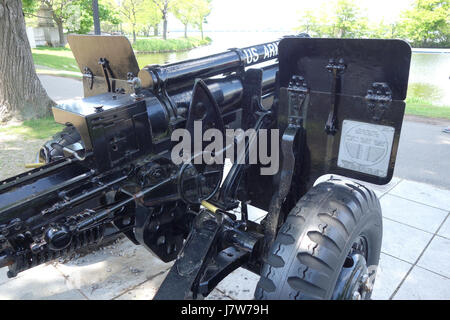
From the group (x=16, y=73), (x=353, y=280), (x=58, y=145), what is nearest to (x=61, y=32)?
(x=16, y=73)

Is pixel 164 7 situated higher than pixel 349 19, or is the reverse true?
pixel 164 7

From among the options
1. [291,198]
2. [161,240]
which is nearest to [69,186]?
[161,240]

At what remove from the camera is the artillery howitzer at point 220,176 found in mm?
1979

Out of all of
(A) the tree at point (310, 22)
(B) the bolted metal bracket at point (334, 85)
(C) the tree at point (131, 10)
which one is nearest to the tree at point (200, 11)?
(C) the tree at point (131, 10)

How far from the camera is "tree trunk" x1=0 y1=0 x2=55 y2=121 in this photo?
849 centimetres

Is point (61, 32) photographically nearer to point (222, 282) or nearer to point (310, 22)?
point (310, 22)

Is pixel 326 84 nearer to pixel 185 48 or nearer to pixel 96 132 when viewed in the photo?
pixel 96 132

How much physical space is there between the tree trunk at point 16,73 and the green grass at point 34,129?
0.33 metres

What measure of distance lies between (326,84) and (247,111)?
1.10m

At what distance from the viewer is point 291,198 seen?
8.65 feet

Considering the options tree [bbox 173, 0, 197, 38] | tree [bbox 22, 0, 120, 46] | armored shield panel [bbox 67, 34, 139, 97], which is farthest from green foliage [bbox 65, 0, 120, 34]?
armored shield panel [bbox 67, 34, 139, 97]

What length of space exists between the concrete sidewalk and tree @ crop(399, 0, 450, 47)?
45.5m

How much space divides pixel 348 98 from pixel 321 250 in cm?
93

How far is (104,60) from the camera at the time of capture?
3014 mm
